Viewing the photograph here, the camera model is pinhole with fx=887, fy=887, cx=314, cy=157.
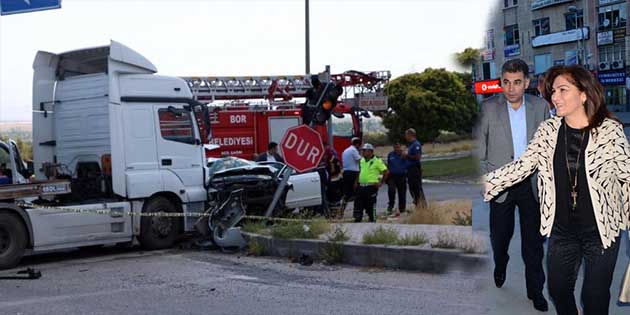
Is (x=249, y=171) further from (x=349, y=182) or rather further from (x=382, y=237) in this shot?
(x=382, y=237)

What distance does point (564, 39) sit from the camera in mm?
4371

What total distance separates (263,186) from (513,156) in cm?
1011

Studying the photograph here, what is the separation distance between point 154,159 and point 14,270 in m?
2.97

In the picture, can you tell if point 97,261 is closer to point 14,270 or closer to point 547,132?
point 14,270

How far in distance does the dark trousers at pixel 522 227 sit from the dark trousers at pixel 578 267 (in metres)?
0.18

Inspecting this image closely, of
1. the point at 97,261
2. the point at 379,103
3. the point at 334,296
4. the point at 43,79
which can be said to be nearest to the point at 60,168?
the point at 43,79

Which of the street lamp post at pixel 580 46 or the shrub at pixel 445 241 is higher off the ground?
the street lamp post at pixel 580 46

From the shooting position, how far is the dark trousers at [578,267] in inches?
199

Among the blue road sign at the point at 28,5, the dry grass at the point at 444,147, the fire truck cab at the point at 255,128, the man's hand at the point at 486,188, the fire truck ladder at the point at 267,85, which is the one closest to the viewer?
the man's hand at the point at 486,188

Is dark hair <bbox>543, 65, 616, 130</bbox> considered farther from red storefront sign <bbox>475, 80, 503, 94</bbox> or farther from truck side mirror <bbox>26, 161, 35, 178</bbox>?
truck side mirror <bbox>26, 161, 35, 178</bbox>

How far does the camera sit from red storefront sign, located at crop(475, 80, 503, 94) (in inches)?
185

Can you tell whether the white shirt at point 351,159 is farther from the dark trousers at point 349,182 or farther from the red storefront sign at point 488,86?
the red storefront sign at point 488,86

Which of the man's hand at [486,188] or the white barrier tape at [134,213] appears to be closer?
the man's hand at [486,188]

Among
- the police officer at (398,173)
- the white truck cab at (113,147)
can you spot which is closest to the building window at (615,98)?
the white truck cab at (113,147)
